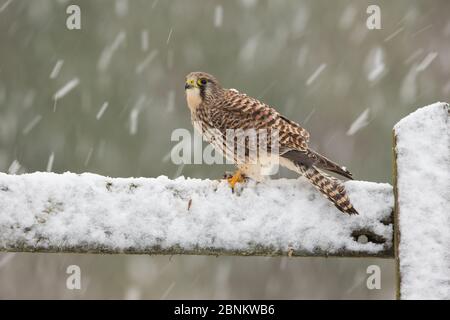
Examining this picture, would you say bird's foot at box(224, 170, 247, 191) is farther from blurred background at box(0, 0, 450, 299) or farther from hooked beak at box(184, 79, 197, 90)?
blurred background at box(0, 0, 450, 299)

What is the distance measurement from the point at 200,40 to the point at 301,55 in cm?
194

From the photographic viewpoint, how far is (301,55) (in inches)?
547

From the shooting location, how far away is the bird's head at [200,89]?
5.07m

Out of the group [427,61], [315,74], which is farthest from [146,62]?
[427,61]

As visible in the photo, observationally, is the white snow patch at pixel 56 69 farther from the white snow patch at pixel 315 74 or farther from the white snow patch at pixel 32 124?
the white snow patch at pixel 315 74

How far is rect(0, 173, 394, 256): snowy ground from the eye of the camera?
9.32 ft

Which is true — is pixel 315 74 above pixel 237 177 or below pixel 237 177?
above

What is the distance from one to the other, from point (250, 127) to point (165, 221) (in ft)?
5.59

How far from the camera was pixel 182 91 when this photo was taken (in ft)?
41.9

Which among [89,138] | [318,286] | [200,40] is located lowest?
[318,286]

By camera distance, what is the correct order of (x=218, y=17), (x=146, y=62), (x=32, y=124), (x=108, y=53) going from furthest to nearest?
(x=218, y=17) < (x=146, y=62) < (x=108, y=53) < (x=32, y=124)

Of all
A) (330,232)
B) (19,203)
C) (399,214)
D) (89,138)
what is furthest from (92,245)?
(89,138)

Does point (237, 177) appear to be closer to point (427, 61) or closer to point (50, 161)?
point (50, 161)
